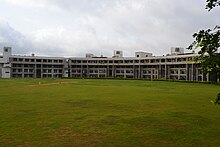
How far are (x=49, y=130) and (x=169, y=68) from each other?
344 ft

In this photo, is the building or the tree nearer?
the tree

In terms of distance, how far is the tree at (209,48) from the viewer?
7.03m

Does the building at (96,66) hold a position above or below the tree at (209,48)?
above

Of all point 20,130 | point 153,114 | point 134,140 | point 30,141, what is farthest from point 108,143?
point 153,114

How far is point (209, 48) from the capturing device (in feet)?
24.1

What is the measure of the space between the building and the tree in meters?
102

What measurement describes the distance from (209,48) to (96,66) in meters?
127

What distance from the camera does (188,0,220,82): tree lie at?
703cm

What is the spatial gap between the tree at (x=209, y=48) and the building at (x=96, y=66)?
102 meters

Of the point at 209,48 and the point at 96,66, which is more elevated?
the point at 96,66

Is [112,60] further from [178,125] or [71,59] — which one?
[178,125]

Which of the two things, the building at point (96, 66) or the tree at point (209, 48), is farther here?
the building at point (96, 66)

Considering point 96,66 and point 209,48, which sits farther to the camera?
point 96,66

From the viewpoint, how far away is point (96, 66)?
134 metres
